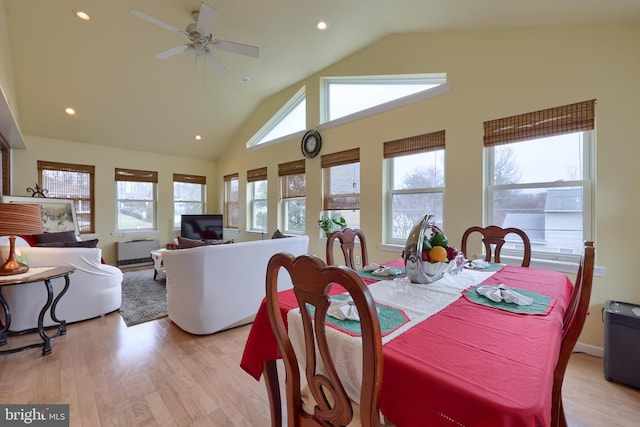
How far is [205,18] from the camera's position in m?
2.62

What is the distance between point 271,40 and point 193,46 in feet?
3.41

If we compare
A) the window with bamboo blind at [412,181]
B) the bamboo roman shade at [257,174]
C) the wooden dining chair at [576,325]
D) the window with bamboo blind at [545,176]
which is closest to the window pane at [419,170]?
the window with bamboo blind at [412,181]

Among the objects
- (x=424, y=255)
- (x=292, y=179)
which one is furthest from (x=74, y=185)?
(x=424, y=255)

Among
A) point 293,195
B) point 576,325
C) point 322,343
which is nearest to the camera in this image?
point 322,343

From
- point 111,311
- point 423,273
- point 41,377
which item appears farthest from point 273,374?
point 111,311

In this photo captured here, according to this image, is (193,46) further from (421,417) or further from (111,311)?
(421,417)

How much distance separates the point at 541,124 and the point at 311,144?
3.06m

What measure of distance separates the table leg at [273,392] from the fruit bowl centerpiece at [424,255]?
2.88ft

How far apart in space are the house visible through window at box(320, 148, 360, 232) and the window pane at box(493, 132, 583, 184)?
5.94ft

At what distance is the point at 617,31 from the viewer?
2.19m

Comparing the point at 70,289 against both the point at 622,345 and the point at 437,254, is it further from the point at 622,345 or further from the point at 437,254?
the point at 622,345

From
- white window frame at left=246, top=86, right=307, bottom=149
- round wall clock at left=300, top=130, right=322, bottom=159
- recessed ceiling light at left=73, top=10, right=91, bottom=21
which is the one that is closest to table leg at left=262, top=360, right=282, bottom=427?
round wall clock at left=300, top=130, right=322, bottom=159

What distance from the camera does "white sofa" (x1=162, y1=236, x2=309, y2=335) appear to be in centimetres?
260

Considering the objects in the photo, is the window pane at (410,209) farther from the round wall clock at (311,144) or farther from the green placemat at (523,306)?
the green placemat at (523,306)
